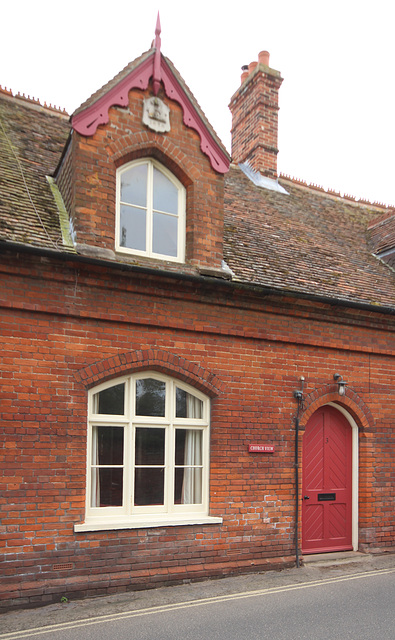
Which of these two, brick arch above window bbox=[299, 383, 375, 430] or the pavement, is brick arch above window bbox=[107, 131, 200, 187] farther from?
the pavement

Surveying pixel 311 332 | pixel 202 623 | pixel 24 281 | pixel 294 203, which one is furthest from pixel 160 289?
pixel 294 203

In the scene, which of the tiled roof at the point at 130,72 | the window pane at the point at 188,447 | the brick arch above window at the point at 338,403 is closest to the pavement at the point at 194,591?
the window pane at the point at 188,447

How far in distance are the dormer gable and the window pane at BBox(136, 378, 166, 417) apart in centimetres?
180

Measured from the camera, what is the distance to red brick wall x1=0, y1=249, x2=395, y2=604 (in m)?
6.97

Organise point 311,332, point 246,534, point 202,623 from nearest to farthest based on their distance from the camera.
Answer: point 202,623 < point 246,534 < point 311,332

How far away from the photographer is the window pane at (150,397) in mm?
→ 8047

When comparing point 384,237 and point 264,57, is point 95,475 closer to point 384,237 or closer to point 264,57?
point 384,237

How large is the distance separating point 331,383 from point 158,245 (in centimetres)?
392

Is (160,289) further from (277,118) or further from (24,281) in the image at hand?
(277,118)

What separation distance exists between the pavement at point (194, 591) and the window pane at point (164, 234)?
4.92 meters

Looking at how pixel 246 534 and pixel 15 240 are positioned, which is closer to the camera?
pixel 15 240

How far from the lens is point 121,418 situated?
7840 millimetres

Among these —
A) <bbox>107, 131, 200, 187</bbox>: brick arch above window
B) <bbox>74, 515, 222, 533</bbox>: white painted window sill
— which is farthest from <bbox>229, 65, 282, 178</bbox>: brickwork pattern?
<bbox>74, 515, 222, 533</bbox>: white painted window sill

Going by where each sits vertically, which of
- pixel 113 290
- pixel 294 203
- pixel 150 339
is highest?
pixel 294 203
